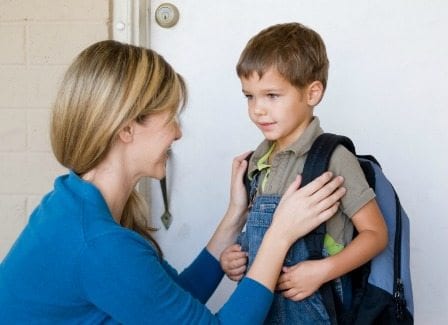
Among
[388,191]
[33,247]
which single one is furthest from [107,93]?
[388,191]

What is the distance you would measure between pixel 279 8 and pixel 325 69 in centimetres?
69

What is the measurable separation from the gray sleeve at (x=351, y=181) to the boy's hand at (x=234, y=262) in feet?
1.02

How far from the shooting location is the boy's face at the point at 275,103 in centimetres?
168

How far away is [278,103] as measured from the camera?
1.69 meters

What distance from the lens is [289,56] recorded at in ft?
5.51

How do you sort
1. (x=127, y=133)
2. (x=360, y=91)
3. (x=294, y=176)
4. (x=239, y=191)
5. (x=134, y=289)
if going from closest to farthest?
(x=134, y=289), (x=127, y=133), (x=294, y=176), (x=239, y=191), (x=360, y=91)

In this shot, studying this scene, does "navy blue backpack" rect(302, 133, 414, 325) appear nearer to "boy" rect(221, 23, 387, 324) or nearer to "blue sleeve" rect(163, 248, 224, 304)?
"boy" rect(221, 23, 387, 324)

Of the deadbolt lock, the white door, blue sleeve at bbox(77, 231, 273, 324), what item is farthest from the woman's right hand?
the deadbolt lock

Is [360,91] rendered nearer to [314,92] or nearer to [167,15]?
[314,92]

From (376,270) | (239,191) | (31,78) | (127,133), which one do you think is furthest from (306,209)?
(31,78)

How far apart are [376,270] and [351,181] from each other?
0.23m

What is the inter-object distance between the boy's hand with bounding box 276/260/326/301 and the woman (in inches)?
3.0

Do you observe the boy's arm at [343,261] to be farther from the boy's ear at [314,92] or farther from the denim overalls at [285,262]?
the boy's ear at [314,92]

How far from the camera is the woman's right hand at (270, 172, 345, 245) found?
152 cm
